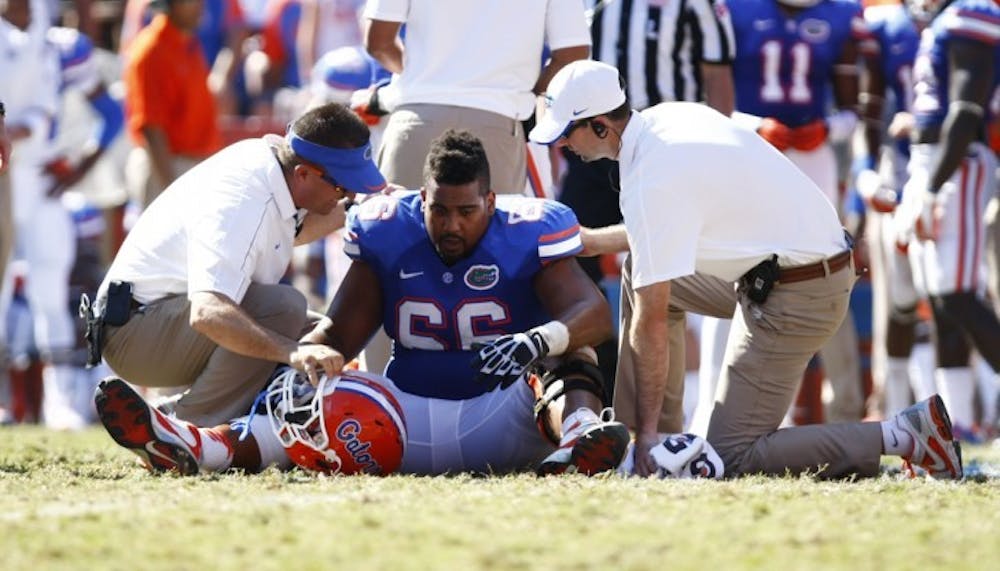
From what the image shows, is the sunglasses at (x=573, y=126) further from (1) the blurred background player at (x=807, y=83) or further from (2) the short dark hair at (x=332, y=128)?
(1) the blurred background player at (x=807, y=83)

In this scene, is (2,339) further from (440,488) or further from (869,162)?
(440,488)

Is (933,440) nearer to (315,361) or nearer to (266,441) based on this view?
(315,361)

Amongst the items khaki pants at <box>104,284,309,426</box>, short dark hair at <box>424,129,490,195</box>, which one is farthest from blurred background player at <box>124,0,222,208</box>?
short dark hair at <box>424,129,490,195</box>

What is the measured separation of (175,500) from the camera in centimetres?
539

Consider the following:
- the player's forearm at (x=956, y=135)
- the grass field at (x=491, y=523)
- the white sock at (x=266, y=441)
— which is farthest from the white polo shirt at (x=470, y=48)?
the player's forearm at (x=956, y=135)

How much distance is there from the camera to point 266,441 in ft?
21.1

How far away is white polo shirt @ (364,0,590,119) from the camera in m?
7.41

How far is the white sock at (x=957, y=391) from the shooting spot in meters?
9.48

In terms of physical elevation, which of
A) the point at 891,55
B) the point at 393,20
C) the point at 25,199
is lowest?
the point at 25,199

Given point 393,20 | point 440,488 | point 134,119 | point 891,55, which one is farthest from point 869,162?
point 440,488

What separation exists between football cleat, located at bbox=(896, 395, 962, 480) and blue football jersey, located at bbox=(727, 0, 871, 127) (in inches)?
124

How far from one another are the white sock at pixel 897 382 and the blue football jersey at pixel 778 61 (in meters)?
1.48

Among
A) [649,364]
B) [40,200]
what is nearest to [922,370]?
[649,364]

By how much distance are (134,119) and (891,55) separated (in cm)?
430
